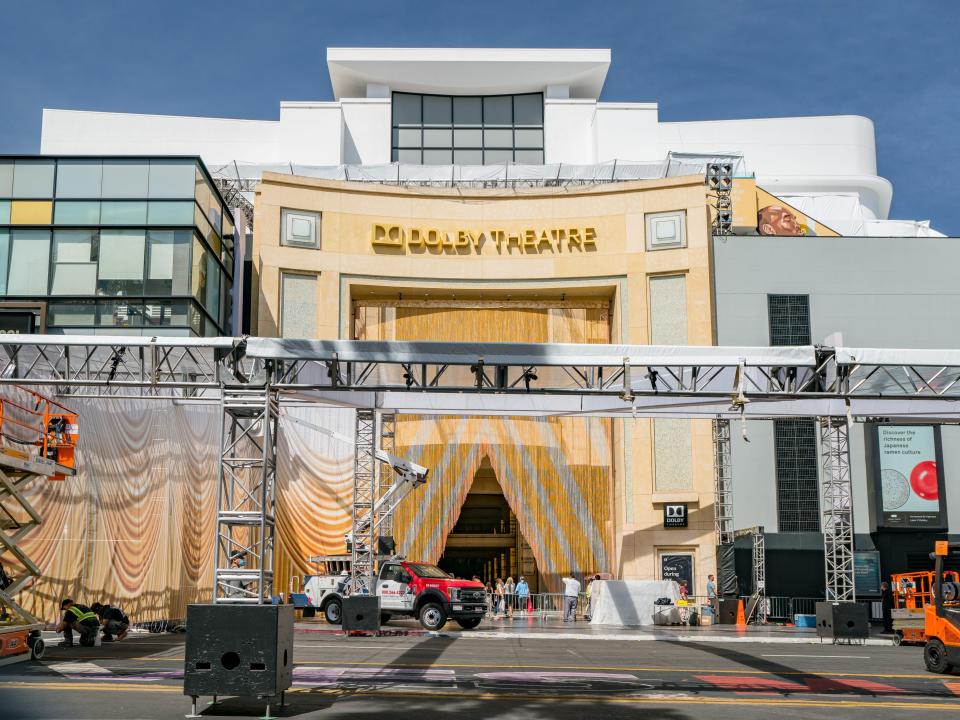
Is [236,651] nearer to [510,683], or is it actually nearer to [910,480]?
[510,683]

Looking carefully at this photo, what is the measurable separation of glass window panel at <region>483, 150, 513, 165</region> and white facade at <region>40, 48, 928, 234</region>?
219 centimetres

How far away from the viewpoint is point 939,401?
23969 millimetres

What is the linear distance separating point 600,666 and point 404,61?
42.4 meters

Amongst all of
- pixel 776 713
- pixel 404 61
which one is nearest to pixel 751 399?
pixel 776 713

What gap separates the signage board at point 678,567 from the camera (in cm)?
4081

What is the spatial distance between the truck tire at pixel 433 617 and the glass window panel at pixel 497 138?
100ft

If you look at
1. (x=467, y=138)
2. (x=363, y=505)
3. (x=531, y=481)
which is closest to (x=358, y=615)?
(x=363, y=505)

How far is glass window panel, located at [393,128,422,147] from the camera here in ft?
181

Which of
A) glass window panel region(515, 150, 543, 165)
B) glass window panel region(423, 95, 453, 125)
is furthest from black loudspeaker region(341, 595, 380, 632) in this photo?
glass window panel region(423, 95, 453, 125)

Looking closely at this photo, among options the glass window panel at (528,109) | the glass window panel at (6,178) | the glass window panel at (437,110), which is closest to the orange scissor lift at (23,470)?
the glass window panel at (6,178)

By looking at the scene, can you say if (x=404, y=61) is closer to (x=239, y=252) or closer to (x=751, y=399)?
(x=239, y=252)

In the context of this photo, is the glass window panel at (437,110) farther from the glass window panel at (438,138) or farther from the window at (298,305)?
the window at (298,305)

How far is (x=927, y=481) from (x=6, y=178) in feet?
116

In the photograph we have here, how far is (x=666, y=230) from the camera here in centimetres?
4312
